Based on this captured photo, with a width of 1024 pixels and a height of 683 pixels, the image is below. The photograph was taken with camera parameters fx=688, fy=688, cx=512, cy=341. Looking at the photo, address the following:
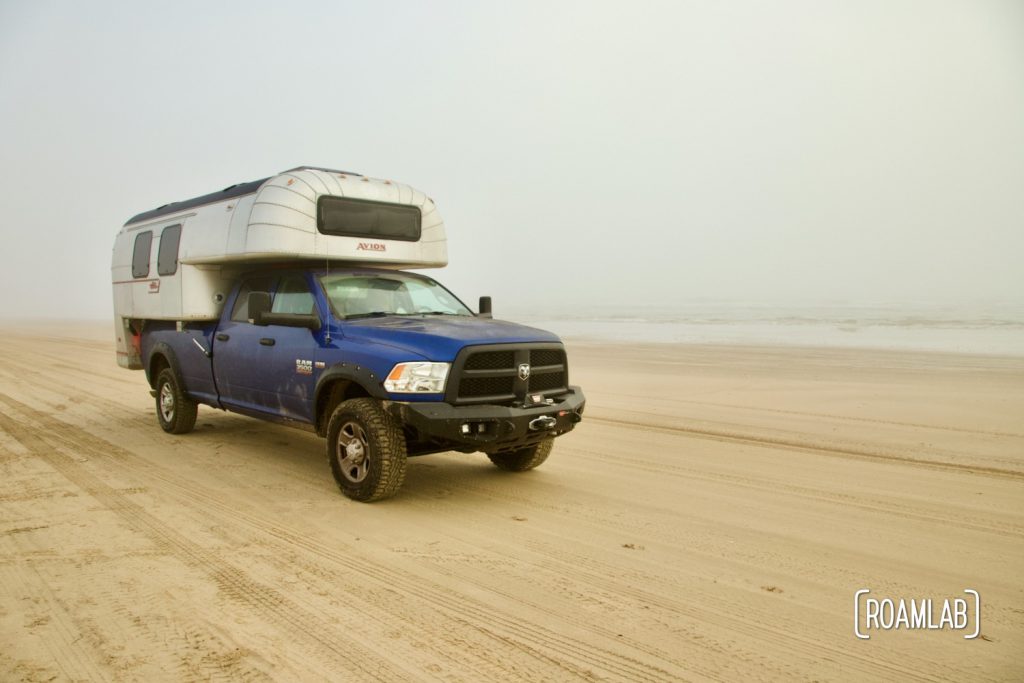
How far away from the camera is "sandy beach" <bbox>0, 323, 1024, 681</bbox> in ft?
10.7

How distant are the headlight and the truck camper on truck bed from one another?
0.4 inches

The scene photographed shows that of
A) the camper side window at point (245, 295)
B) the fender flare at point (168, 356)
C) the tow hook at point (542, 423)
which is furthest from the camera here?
the fender flare at point (168, 356)

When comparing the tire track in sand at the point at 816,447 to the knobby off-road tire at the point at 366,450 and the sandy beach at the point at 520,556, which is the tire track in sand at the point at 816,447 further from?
the knobby off-road tire at the point at 366,450

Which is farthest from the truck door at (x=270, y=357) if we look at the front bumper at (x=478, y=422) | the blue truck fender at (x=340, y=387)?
the front bumper at (x=478, y=422)

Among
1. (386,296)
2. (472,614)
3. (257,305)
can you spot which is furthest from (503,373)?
(257,305)

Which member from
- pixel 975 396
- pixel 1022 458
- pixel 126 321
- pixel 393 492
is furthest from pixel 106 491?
pixel 975 396

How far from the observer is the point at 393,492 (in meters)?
5.59

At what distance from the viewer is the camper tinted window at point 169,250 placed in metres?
8.27

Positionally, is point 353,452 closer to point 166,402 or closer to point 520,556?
point 520,556

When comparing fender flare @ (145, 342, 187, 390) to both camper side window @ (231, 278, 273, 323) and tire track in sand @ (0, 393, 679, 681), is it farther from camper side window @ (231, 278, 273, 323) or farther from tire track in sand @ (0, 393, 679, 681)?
tire track in sand @ (0, 393, 679, 681)

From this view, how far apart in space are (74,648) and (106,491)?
3076mm

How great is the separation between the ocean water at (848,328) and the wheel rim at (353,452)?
1930cm

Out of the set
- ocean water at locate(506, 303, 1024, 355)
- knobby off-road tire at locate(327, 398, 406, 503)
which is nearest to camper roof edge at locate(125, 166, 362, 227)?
knobby off-road tire at locate(327, 398, 406, 503)

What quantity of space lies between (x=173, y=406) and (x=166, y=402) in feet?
1.00
